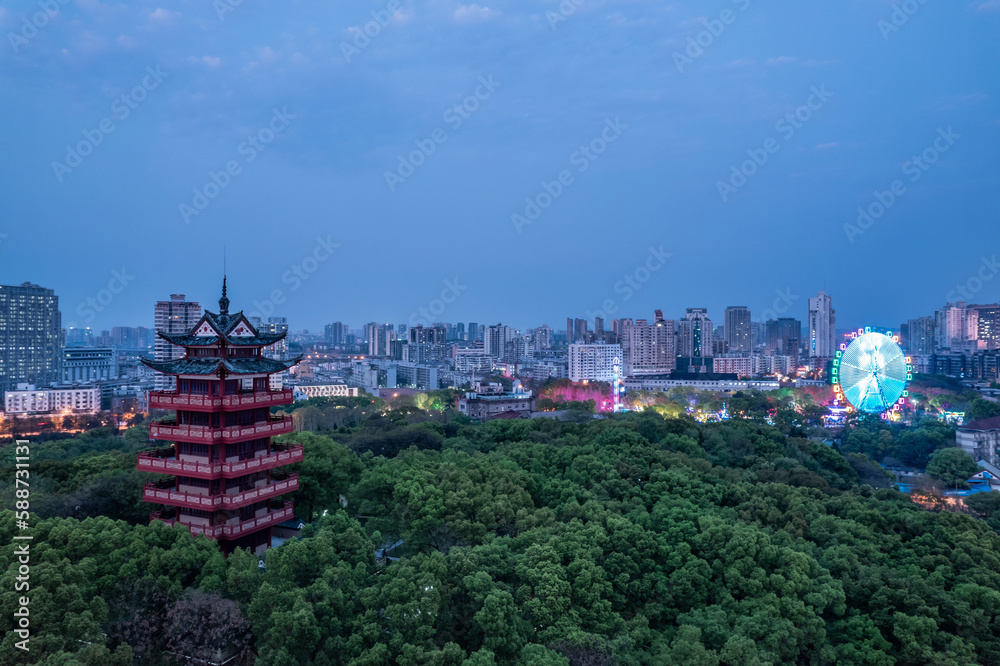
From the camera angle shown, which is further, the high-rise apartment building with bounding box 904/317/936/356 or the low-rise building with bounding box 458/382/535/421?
the high-rise apartment building with bounding box 904/317/936/356

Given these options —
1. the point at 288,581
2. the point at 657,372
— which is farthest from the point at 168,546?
the point at 657,372

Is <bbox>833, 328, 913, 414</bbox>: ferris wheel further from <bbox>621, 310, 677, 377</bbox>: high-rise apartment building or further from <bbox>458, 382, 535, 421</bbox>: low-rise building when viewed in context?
<bbox>621, 310, 677, 377</bbox>: high-rise apartment building

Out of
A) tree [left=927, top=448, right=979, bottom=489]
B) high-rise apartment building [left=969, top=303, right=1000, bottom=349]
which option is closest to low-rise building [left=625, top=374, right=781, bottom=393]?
tree [left=927, top=448, right=979, bottom=489]

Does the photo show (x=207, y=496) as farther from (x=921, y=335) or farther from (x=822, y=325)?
(x=921, y=335)

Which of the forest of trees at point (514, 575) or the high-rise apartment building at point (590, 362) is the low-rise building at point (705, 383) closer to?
the high-rise apartment building at point (590, 362)

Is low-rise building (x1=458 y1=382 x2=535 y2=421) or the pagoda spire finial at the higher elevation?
the pagoda spire finial

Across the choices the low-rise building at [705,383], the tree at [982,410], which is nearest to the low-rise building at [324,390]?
the low-rise building at [705,383]

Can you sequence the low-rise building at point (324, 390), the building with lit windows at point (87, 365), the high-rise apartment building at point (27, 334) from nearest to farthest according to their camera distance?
the high-rise apartment building at point (27, 334) < the building with lit windows at point (87, 365) < the low-rise building at point (324, 390)
